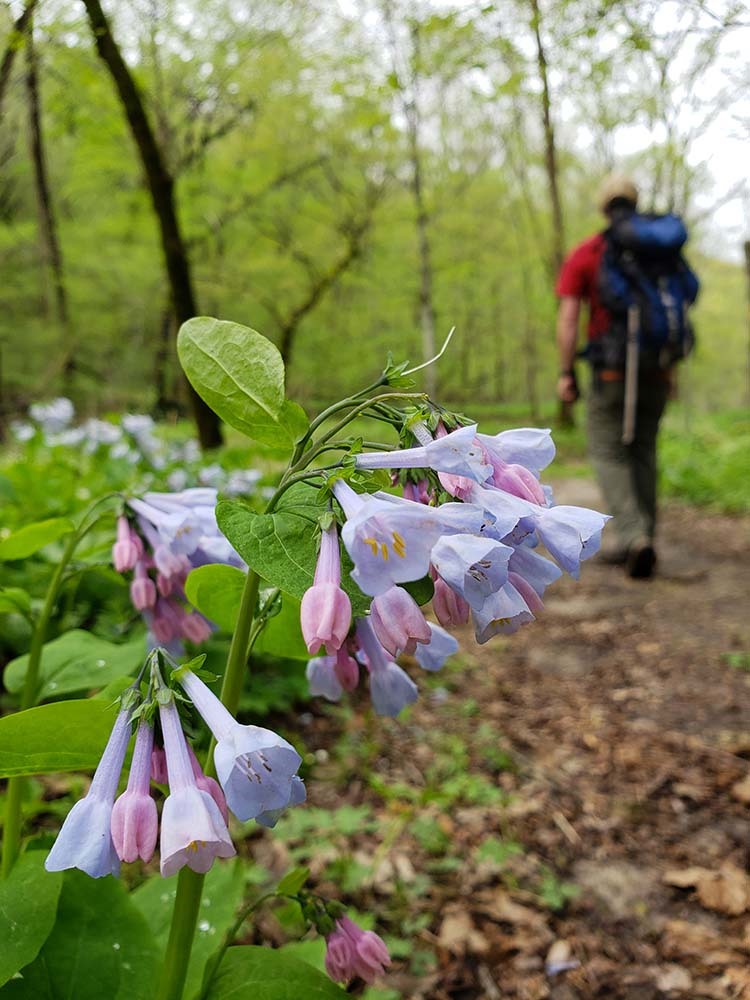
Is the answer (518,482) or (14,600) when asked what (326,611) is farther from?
(14,600)

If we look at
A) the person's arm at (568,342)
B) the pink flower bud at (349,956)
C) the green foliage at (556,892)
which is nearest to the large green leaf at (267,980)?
the pink flower bud at (349,956)

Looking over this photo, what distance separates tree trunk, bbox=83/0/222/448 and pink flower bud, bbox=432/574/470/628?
4.85 metres

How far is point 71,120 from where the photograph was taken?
828 centimetres

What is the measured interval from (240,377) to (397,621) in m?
0.36

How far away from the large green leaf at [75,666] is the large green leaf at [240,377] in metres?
0.66

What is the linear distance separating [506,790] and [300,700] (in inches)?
37.7

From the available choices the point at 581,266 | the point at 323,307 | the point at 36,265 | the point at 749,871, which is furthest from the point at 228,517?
the point at 323,307

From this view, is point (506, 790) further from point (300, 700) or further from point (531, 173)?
point (531, 173)

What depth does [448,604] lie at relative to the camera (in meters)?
0.78

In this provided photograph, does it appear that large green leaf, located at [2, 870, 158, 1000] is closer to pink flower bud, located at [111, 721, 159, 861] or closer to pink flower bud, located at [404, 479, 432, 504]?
pink flower bud, located at [111, 721, 159, 861]

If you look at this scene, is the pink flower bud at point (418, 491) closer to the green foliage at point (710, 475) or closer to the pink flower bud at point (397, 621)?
the pink flower bud at point (397, 621)

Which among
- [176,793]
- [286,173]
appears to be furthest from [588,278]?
[286,173]

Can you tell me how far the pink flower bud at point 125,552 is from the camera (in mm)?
1241

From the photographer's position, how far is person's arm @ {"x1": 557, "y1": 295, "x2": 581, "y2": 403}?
4.71m
